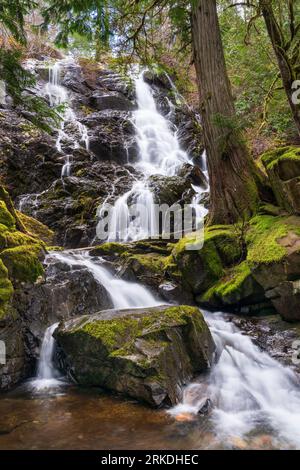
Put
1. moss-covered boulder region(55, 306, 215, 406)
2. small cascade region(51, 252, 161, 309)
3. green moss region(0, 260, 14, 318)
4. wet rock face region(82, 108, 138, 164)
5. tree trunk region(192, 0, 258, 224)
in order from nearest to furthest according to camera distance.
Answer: moss-covered boulder region(55, 306, 215, 406)
green moss region(0, 260, 14, 318)
small cascade region(51, 252, 161, 309)
tree trunk region(192, 0, 258, 224)
wet rock face region(82, 108, 138, 164)

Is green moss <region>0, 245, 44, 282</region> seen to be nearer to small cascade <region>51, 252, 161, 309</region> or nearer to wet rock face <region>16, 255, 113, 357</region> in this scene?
wet rock face <region>16, 255, 113, 357</region>

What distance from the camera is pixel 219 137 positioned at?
7.29m

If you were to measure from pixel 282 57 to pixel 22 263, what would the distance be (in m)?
6.17

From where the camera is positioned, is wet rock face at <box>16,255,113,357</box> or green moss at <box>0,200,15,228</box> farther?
green moss at <box>0,200,15,228</box>

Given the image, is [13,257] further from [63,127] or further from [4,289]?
[63,127]

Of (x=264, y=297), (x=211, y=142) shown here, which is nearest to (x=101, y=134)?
(x=211, y=142)

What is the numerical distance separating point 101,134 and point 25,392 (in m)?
13.1

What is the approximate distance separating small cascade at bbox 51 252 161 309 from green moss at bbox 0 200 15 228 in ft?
3.37

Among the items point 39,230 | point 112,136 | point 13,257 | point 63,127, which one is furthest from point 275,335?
point 63,127

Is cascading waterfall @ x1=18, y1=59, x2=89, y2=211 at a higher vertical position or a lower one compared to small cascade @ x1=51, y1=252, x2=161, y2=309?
higher

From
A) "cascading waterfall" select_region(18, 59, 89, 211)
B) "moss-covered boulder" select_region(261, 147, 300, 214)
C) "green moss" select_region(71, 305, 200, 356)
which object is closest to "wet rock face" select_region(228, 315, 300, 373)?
"green moss" select_region(71, 305, 200, 356)

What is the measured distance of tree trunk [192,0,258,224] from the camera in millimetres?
7371
